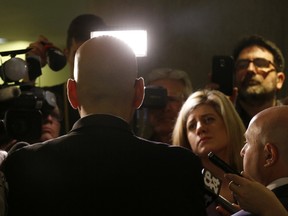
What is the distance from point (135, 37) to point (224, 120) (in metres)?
0.48

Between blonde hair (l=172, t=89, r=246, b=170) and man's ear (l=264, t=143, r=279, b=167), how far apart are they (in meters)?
0.80

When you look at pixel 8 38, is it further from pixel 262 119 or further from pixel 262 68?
pixel 262 119

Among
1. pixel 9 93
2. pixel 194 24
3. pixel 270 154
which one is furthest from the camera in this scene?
pixel 194 24

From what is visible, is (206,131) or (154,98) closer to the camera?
(154,98)

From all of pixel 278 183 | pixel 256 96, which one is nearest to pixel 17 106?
pixel 278 183

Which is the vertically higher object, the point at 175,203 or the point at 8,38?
the point at 8,38

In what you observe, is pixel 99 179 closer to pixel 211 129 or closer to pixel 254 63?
pixel 211 129

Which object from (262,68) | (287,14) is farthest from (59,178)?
(287,14)

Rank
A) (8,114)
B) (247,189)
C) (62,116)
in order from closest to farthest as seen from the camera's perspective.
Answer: (247,189)
(8,114)
(62,116)

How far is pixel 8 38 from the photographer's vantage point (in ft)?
12.0

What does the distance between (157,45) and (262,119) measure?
87.4 inches

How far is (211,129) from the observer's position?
249 centimetres

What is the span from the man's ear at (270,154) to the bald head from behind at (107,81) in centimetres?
37

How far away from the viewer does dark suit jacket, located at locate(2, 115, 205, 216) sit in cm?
141
